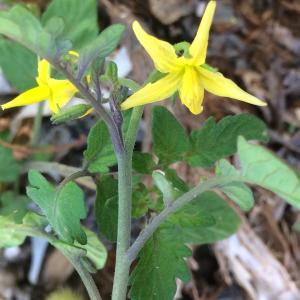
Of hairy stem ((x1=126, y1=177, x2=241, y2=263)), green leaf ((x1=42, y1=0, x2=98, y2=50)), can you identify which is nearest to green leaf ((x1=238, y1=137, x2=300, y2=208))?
hairy stem ((x1=126, y1=177, x2=241, y2=263))

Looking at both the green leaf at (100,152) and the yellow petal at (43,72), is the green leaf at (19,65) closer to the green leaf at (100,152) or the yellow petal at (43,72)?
the green leaf at (100,152)

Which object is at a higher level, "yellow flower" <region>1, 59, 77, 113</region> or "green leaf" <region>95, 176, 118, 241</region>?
"yellow flower" <region>1, 59, 77, 113</region>

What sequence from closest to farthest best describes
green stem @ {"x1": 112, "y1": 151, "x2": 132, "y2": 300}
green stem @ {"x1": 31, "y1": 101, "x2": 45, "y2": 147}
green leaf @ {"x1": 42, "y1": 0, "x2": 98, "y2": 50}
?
green stem @ {"x1": 112, "y1": 151, "x2": 132, "y2": 300} → green leaf @ {"x1": 42, "y1": 0, "x2": 98, "y2": 50} → green stem @ {"x1": 31, "y1": 101, "x2": 45, "y2": 147}

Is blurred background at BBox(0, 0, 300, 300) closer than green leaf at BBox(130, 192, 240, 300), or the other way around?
green leaf at BBox(130, 192, 240, 300)

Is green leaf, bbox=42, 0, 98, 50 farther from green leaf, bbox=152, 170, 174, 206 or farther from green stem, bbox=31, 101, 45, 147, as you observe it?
green leaf, bbox=152, 170, 174, 206

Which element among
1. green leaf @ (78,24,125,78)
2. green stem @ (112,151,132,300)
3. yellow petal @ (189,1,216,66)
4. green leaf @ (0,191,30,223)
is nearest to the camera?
green leaf @ (78,24,125,78)

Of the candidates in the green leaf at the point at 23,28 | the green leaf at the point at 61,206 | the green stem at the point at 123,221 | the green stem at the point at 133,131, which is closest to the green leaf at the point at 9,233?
the green leaf at the point at 61,206

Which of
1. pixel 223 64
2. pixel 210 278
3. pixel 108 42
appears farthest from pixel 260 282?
pixel 108 42

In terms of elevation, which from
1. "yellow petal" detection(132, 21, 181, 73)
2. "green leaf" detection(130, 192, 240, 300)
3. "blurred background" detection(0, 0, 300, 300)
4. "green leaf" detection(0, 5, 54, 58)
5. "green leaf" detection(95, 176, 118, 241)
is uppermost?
"green leaf" detection(0, 5, 54, 58)
